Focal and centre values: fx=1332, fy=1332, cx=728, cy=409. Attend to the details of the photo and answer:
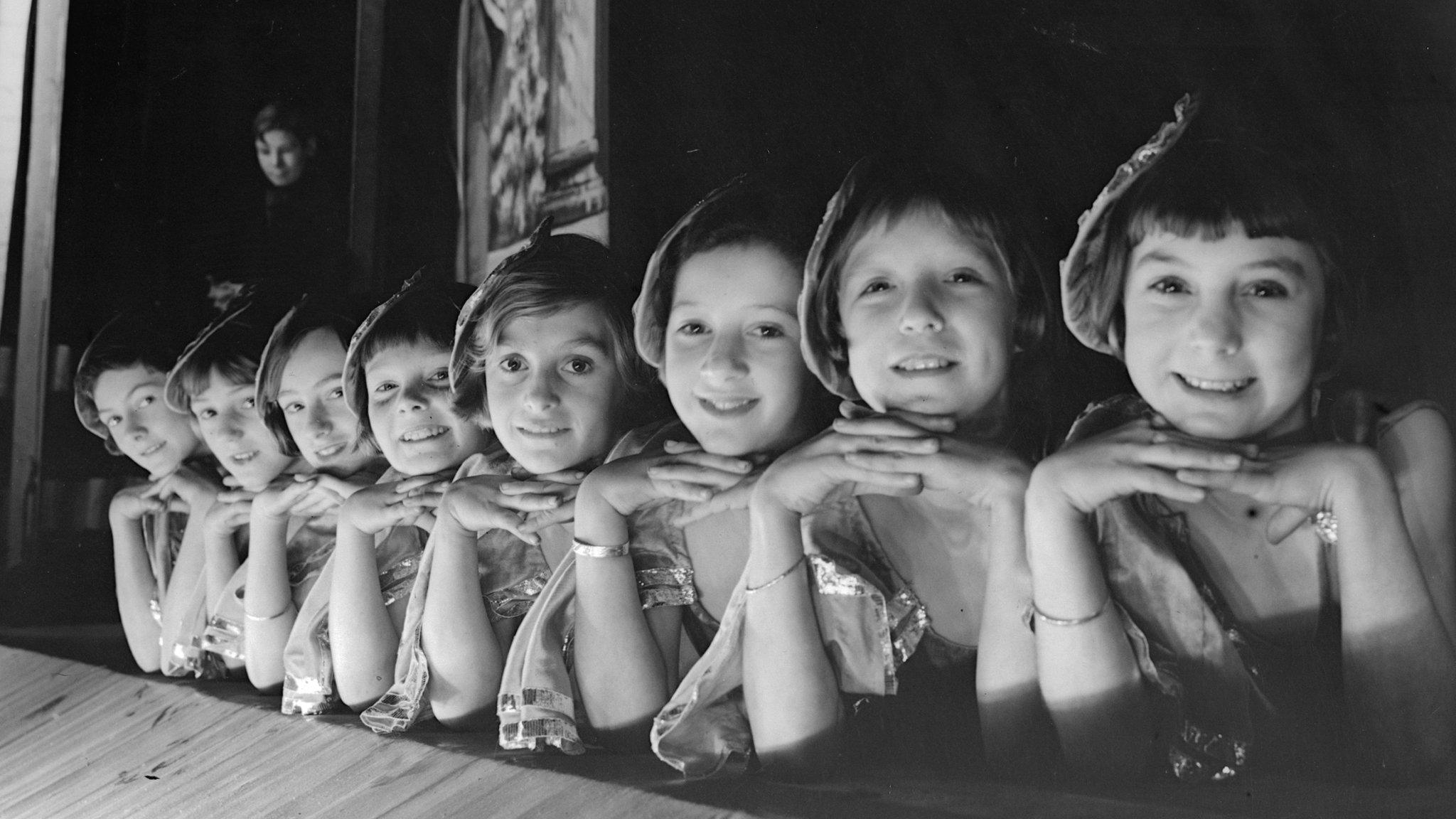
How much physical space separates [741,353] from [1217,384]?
3.12 feet

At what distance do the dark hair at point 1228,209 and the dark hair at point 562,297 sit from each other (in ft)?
3.89

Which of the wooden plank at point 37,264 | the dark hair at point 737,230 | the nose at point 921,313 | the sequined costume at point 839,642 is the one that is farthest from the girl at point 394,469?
the wooden plank at point 37,264

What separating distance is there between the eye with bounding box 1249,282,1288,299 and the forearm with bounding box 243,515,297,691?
2.94 meters

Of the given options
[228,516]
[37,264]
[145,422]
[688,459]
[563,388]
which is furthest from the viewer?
[37,264]

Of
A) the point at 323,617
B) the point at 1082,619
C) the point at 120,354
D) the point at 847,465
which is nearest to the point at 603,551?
the point at 847,465

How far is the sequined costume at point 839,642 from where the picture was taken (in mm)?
2367

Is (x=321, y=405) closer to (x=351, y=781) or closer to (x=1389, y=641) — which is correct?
(x=351, y=781)

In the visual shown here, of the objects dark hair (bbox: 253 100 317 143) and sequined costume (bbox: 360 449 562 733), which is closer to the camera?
sequined costume (bbox: 360 449 562 733)

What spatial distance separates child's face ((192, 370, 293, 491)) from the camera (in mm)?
4133

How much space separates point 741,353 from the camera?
103 inches

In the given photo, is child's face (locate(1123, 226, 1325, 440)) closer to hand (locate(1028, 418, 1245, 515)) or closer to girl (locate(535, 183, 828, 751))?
hand (locate(1028, 418, 1245, 515))

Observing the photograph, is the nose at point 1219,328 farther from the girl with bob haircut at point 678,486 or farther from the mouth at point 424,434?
the mouth at point 424,434

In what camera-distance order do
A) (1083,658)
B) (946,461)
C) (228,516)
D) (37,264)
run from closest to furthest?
(1083,658) < (946,461) < (228,516) < (37,264)

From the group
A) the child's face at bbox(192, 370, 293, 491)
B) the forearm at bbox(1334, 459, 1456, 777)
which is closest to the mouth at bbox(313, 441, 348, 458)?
the child's face at bbox(192, 370, 293, 491)
